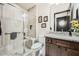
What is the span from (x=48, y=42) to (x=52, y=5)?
0.57 m

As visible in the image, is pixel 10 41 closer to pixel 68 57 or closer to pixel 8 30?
pixel 8 30

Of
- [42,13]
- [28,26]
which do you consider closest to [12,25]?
[28,26]

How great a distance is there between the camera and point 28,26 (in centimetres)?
201

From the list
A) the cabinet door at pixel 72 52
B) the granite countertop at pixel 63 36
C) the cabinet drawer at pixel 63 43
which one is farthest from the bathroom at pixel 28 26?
the cabinet door at pixel 72 52

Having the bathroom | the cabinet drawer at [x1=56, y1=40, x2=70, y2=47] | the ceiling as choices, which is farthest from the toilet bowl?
the ceiling

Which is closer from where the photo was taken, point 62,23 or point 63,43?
point 63,43

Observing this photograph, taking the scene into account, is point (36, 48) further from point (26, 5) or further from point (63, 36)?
point (26, 5)

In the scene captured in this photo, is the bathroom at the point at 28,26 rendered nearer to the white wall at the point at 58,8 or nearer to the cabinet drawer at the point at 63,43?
the white wall at the point at 58,8

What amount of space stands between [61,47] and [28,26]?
59 centimetres

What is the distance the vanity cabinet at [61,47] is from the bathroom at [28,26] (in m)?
0.03

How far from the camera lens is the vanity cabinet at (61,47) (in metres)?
1.71

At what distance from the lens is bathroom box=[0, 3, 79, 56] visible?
6.49 feet

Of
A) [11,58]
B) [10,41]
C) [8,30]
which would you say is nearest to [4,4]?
[8,30]

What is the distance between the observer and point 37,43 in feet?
6.67
